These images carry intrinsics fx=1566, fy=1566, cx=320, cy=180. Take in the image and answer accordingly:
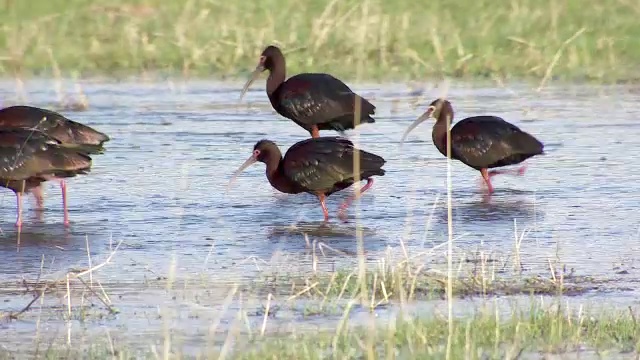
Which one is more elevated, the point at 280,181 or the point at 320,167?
the point at 320,167

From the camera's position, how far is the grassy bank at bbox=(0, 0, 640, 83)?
18.7 metres

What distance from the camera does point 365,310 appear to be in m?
7.57

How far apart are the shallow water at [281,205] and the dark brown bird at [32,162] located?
291 millimetres

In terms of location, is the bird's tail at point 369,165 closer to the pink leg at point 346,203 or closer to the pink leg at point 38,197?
the pink leg at point 346,203

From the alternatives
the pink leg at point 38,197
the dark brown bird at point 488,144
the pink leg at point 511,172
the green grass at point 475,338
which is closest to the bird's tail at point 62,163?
the pink leg at point 38,197

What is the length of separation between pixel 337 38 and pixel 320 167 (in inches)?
379

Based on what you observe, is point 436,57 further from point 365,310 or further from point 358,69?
point 365,310

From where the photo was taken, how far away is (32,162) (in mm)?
10523

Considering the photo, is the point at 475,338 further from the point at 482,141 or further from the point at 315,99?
the point at 315,99

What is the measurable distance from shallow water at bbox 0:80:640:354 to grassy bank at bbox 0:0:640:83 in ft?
6.92

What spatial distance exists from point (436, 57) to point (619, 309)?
38.6 feet

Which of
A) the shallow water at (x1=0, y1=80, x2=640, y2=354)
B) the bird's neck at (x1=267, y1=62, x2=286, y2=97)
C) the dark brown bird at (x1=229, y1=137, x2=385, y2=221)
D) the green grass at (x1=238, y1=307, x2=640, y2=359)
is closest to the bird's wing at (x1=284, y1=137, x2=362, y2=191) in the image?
the dark brown bird at (x1=229, y1=137, x2=385, y2=221)

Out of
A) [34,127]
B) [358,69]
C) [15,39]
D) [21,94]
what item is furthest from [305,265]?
[15,39]

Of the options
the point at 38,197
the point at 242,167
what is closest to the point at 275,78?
the point at 242,167
